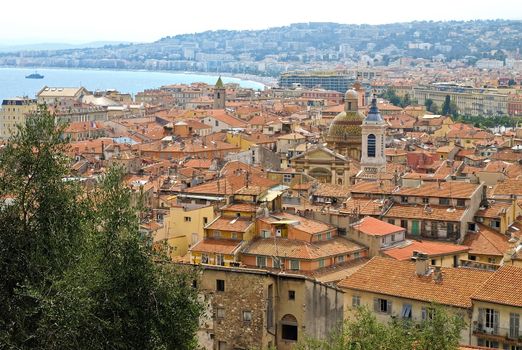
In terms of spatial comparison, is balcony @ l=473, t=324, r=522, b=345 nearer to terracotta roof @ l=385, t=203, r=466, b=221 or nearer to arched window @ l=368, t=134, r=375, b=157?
terracotta roof @ l=385, t=203, r=466, b=221

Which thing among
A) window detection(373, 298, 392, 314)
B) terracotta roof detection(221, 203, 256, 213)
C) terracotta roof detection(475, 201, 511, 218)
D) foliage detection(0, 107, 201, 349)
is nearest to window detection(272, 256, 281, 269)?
terracotta roof detection(221, 203, 256, 213)

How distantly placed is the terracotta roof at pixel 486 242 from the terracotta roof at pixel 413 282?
6510mm

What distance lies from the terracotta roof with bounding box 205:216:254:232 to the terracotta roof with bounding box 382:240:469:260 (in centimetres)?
373

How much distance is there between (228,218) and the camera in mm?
27406

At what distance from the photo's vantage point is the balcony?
2103 cm

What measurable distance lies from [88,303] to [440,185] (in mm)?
18960

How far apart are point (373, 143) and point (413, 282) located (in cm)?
2795

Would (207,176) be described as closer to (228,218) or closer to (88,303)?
(228,218)

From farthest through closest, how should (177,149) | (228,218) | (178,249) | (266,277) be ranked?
(177,149), (178,249), (228,218), (266,277)

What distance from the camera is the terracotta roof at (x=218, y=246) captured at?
84.7 feet

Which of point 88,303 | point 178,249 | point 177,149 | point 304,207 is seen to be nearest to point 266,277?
point 88,303

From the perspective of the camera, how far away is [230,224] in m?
26.8

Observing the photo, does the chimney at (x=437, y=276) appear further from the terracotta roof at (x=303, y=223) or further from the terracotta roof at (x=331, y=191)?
the terracotta roof at (x=331, y=191)

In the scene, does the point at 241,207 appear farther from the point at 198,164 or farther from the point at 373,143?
the point at 198,164
